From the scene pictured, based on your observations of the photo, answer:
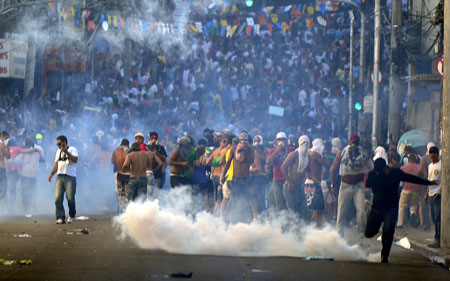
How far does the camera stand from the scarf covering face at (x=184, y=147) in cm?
1586

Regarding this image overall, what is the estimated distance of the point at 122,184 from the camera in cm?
1739

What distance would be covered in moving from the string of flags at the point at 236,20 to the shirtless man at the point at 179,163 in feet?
47.1

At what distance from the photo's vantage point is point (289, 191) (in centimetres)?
1413

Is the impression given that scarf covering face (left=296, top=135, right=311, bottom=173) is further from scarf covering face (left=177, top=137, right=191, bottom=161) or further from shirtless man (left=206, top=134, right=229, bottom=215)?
scarf covering face (left=177, top=137, right=191, bottom=161)

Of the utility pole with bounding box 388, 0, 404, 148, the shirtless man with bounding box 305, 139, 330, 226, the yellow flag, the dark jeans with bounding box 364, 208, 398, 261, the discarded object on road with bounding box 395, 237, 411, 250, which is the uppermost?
the yellow flag

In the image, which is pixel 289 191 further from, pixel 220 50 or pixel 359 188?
pixel 220 50

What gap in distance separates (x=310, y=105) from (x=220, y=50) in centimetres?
497

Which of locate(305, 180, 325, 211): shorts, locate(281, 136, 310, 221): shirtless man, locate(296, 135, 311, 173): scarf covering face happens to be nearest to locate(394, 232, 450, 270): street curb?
locate(305, 180, 325, 211): shorts

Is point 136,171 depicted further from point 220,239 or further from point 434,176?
point 434,176

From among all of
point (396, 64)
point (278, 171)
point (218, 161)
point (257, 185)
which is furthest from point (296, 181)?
point (396, 64)

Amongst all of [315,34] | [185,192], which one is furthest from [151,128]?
[185,192]

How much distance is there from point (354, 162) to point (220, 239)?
2.44 meters

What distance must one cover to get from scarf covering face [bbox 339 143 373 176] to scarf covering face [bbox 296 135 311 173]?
1074 millimetres

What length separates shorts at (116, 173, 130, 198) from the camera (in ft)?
56.9
